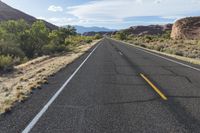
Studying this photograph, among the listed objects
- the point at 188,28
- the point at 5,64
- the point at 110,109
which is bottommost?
the point at 188,28

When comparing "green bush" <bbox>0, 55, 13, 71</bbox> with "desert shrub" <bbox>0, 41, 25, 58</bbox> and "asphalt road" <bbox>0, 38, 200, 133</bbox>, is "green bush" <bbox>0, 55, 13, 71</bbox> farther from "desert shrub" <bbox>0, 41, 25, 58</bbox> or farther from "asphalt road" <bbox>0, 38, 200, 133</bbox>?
"desert shrub" <bbox>0, 41, 25, 58</bbox>

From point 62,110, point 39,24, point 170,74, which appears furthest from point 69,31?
point 62,110

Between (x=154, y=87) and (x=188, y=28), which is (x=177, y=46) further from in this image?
(x=188, y=28)

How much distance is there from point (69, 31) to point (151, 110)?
91.3 meters

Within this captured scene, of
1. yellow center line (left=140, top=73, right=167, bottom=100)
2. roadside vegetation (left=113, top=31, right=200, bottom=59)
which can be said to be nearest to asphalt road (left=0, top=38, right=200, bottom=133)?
yellow center line (left=140, top=73, right=167, bottom=100)

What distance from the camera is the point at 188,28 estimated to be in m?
111

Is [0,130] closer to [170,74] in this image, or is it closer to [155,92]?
[155,92]

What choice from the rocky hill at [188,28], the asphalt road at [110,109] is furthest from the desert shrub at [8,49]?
the rocky hill at [188,28]

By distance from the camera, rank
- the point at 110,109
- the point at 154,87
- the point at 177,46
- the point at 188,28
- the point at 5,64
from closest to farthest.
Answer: the point at 110,109 → the point at 154,87 → the point at 5,64 → the point at 177,46 → the point at 188,28

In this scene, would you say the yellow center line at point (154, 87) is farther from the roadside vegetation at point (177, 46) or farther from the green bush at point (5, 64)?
the roadside vegetation at point (177, 46)

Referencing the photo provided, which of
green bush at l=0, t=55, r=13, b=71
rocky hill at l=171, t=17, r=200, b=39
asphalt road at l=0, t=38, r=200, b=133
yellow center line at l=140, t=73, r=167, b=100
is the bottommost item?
rocky hill at l=171, t=17, r=200, b=39

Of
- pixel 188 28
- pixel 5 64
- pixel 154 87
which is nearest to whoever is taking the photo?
pixel 154 87

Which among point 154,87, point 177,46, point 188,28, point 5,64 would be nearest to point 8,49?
point 5,64

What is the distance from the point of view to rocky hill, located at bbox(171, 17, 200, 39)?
107331mm
